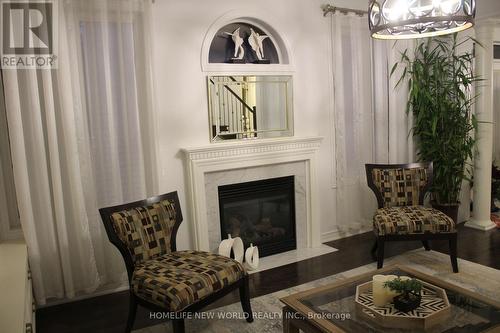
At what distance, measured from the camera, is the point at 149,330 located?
2670mm

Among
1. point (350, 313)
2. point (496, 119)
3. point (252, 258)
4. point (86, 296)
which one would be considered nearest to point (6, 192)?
point (86, 296)

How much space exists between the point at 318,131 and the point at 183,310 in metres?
2.35

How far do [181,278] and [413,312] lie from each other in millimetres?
1210

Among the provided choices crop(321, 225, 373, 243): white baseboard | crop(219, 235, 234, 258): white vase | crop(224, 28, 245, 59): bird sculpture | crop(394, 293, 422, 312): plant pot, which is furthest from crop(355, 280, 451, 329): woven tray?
crop(224, 28, 245, 59): bird sculpture

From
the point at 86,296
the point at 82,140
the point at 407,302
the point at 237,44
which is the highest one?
the point at 237,44

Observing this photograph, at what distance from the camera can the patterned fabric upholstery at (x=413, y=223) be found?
329 centimetres

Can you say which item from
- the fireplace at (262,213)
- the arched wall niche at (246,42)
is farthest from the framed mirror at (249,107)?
Answer: the fireplace at (262,213)

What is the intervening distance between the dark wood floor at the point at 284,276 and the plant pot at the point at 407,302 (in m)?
1.35

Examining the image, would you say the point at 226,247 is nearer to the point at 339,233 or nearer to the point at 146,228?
Answer: the point at 146,228

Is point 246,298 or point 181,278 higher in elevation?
point 181,278

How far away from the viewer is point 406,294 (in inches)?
76.8

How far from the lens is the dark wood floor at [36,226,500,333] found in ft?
9.19

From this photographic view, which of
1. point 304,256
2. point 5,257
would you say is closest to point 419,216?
point 304,256

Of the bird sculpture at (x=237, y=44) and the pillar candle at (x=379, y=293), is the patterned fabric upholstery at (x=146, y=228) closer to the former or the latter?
the pillar candle at (x=379, y=293)
